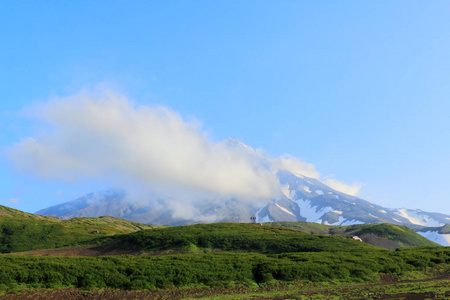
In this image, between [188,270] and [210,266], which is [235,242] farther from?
[188,270]

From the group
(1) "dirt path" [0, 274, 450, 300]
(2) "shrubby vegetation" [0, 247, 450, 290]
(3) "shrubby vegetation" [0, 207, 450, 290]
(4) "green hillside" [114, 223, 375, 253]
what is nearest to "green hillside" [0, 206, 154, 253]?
(4) "green hillside" [114, 223, 375, 253]

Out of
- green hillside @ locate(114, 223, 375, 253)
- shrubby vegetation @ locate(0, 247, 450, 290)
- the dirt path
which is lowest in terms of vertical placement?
the dirt path

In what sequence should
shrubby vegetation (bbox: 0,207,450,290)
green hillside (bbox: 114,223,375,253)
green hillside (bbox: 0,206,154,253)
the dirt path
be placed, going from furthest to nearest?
green hillside (bbox: 0,206,154,253) → green hillside (bbox: 114,223,375,253) → shrubby vegetation (bbox: 0,207,450,290) → the dirt path

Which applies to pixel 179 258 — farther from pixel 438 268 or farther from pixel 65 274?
pixel 438 268

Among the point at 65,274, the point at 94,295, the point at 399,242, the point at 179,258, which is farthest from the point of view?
the point at 399,242

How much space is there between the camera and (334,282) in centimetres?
3828

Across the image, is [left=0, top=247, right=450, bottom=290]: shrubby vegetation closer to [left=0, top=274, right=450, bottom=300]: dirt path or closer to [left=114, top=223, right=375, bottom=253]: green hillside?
[left=0, top=274, right=450, bottom=300]: dirt path

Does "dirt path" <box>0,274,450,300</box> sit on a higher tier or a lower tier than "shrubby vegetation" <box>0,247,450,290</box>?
lower

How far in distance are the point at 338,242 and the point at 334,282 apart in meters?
32.7

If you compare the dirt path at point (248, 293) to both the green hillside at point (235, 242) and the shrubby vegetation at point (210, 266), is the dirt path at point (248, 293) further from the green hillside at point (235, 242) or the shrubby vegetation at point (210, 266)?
the green hillside at point (235, 242)

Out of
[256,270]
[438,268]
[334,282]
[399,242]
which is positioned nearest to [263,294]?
[256,270]

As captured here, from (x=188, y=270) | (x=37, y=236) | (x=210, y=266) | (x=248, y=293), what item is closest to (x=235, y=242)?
(x=210, y=266)

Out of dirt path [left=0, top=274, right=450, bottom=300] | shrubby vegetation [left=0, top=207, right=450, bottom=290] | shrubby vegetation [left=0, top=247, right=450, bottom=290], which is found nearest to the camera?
dirt path [left=0, top=274, right=450, bottom=300]

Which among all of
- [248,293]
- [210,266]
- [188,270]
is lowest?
[248,293]
